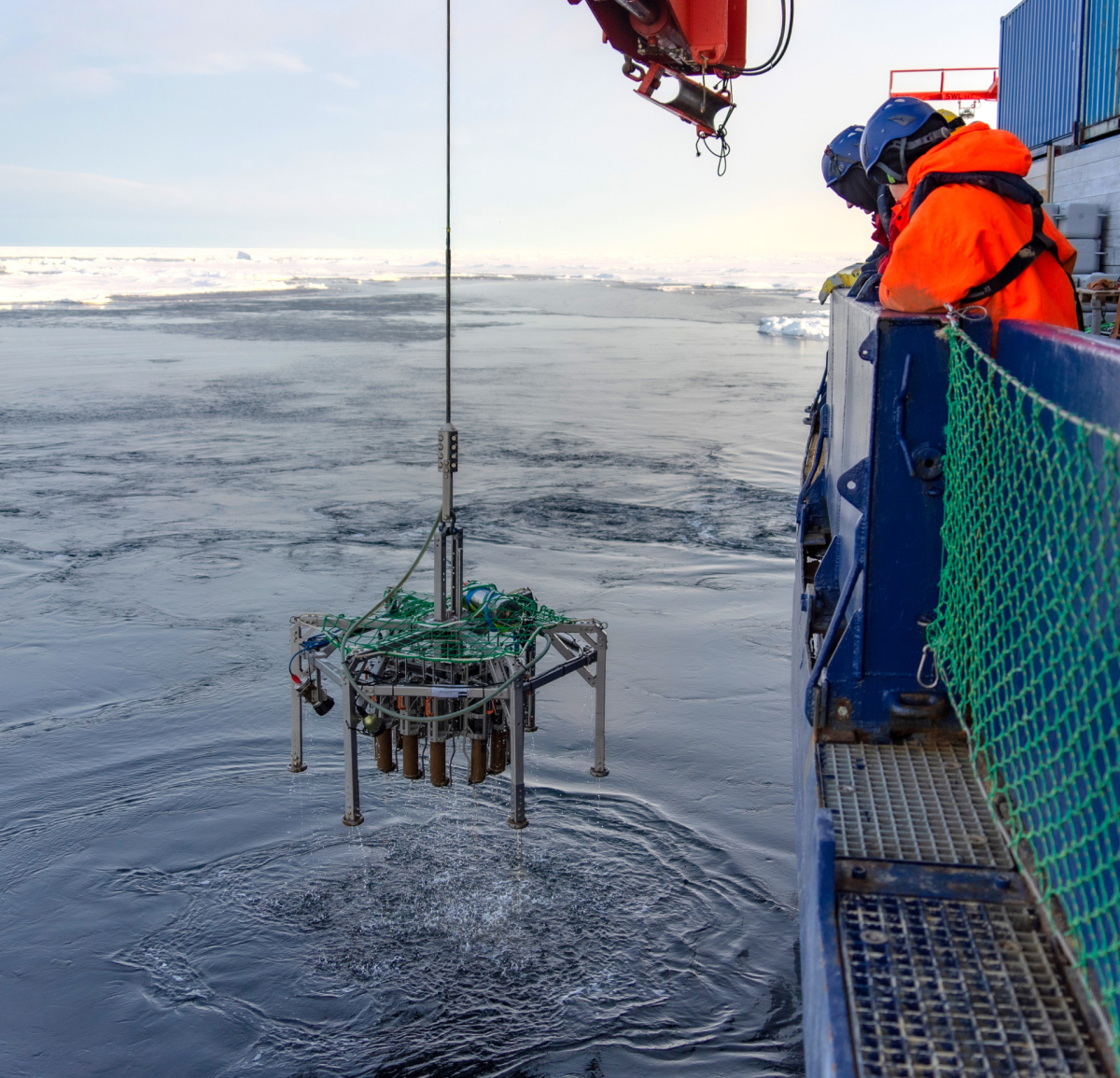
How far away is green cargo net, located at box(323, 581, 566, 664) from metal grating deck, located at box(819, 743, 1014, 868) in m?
1.78

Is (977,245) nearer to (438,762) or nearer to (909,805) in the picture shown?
(909,805)

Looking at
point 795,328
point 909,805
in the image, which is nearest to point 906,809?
point 909,805

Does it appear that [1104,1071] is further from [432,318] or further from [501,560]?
[432,318]

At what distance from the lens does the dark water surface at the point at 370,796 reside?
4.73 metres

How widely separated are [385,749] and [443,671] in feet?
1.51

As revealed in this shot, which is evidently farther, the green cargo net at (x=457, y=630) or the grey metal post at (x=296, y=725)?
the grey metal post at (x=296, y=725)

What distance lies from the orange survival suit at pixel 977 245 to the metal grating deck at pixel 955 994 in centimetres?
180

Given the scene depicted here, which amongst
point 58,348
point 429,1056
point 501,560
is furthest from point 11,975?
point 58,348

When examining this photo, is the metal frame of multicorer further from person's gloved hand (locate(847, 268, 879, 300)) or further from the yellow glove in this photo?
the yellow glove

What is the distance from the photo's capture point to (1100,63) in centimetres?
1400

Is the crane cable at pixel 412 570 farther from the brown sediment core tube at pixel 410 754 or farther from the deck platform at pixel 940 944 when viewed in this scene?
the deck platform at pixel 940 944

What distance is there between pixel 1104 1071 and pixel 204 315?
152 ft

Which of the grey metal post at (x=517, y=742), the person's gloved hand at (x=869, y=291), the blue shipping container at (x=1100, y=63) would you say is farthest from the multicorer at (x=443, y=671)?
the blue shipping container at (x=1100, y=63)

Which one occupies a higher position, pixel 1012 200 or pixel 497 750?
pixel 1012 200
